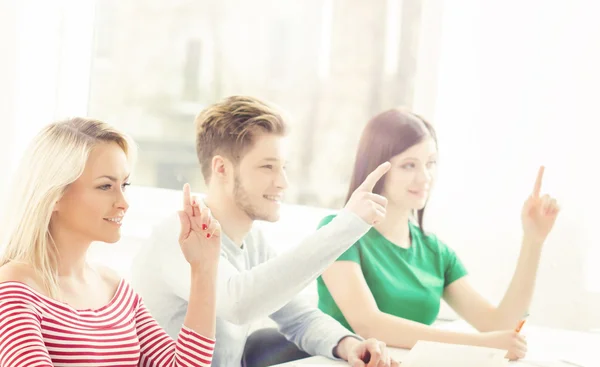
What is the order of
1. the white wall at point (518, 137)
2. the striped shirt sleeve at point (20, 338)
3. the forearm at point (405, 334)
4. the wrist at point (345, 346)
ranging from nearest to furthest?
the striped shirt sleeve at point (20, 338) → the wrist at point (345, 346) → the forearm at point (405, 334) → the white wall at point (518, 137)

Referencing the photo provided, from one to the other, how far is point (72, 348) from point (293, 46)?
1.68 m

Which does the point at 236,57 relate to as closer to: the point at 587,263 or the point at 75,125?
the point at 587,263

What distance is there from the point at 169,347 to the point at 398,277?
0.72 metres

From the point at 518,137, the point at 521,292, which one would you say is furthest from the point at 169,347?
the point at 518,137

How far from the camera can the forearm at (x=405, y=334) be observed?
1.59m

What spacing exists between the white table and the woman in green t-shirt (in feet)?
0.26

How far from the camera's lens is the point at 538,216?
6.16ft

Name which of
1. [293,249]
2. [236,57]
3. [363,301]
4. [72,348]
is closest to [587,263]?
[363,301]

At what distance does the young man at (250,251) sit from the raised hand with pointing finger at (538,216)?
593mm

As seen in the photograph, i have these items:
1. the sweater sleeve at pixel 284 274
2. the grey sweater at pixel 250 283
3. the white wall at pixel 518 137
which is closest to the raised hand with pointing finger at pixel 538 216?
the white wall at pixel 518 137

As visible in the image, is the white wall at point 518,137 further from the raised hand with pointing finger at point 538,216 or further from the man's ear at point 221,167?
the man's ear at point 221,167

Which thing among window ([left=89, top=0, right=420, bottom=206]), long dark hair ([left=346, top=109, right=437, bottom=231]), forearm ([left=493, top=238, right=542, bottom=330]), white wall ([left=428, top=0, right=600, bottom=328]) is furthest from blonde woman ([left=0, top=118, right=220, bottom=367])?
window ([left=89, top=0, right=420, bottom=206])

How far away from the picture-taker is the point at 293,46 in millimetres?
2598

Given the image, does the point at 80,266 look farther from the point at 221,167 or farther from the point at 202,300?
the point at 221,167
